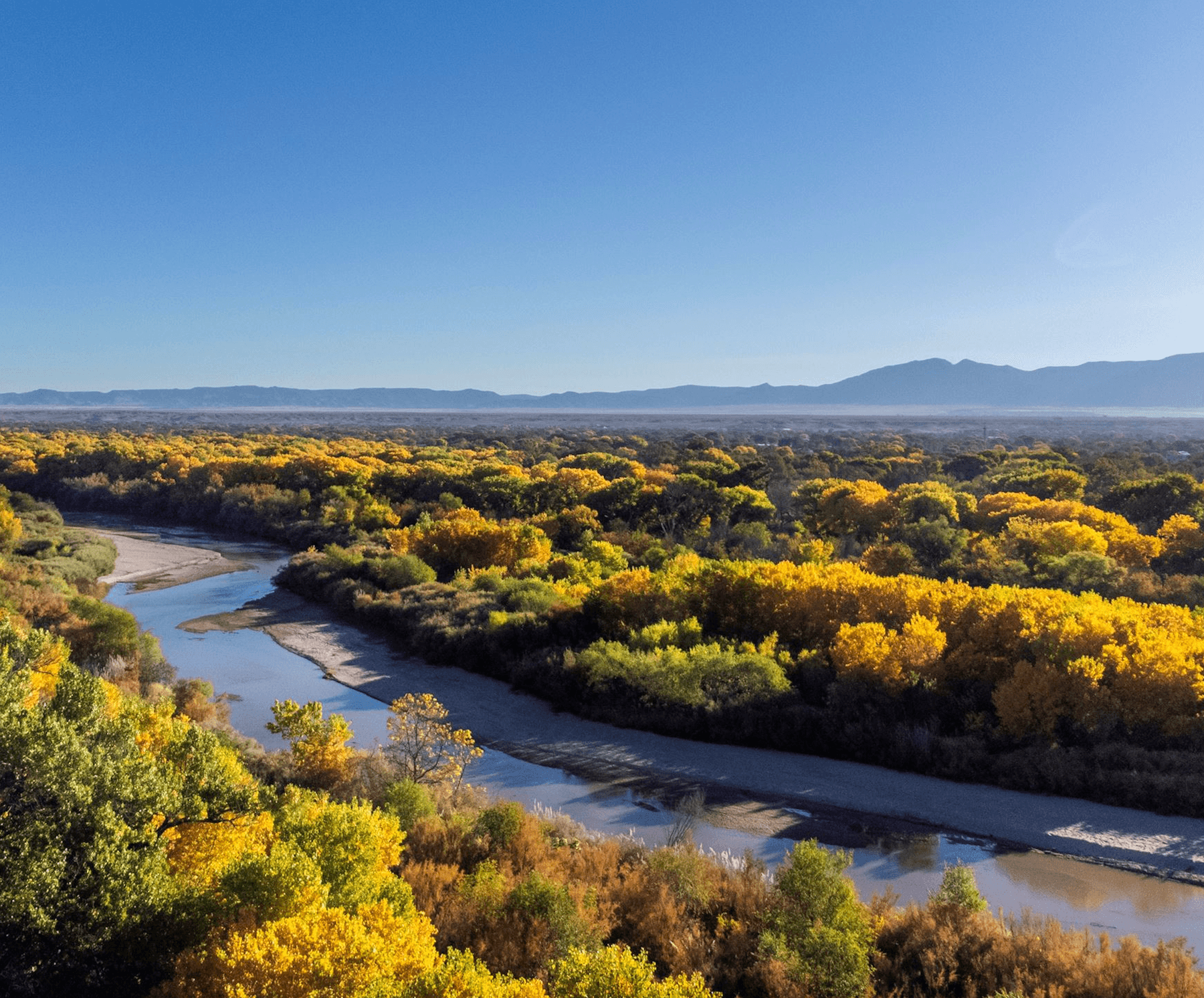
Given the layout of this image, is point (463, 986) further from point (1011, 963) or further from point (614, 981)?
point (1011, 963)

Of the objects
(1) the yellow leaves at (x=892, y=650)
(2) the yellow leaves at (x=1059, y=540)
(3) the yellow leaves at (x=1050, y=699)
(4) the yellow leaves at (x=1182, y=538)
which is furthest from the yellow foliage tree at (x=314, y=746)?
(4) the yellow leaves at (x=1182, y=538)

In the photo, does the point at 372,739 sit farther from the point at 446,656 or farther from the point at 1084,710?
the point at 1084,710

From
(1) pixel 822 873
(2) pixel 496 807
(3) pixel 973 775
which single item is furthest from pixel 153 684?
(3) pixel 973 775

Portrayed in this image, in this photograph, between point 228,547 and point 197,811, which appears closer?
point 197,811

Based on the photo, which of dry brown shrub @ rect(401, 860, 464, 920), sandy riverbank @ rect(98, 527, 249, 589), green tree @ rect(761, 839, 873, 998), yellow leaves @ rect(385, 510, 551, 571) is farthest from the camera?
sandy riverbank @ rect(98, 527, 249, 589)

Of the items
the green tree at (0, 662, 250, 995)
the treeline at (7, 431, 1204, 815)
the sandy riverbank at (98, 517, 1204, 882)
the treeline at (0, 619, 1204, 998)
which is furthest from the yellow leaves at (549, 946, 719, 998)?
the treeline at (7, 431, 1204, 815)

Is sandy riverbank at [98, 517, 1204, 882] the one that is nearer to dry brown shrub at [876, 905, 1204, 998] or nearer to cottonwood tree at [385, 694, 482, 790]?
cottonwood tree at [385, 694, 482, 790]

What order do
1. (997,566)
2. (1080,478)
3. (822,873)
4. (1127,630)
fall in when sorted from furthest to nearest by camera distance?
(1080,478), (997,566), (1127,630), (822,873)
